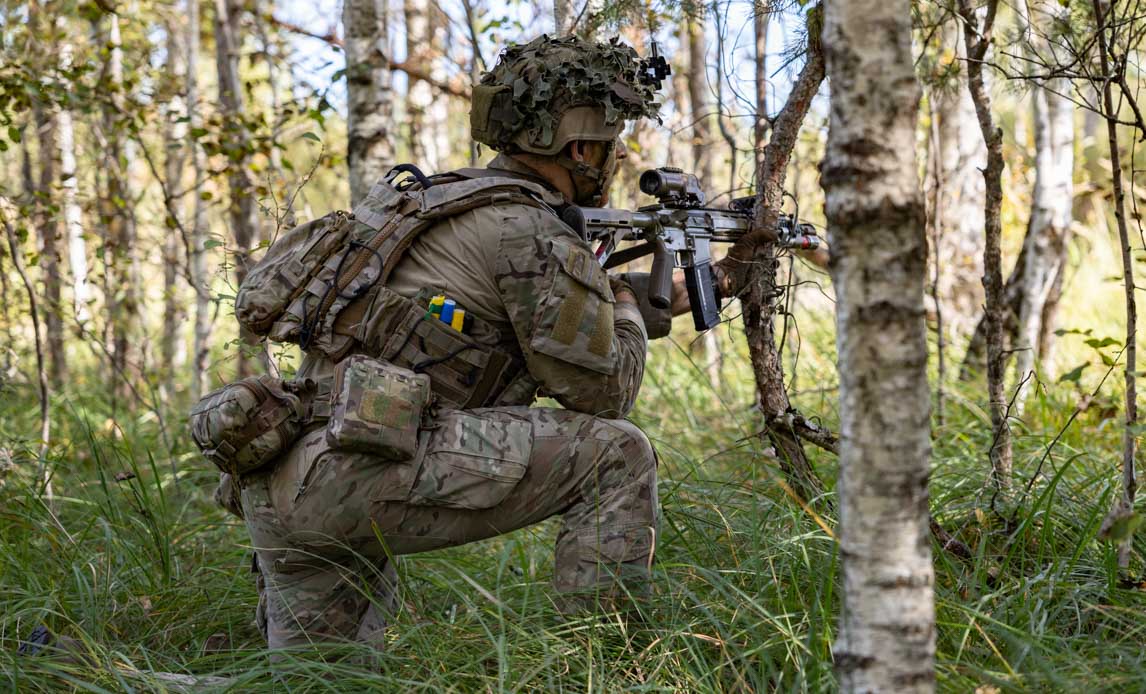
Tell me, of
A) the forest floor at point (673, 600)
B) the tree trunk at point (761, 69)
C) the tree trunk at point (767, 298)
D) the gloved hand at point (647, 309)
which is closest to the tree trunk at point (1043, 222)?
the forest floor at point (673, 600)

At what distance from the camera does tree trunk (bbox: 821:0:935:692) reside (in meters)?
1.54

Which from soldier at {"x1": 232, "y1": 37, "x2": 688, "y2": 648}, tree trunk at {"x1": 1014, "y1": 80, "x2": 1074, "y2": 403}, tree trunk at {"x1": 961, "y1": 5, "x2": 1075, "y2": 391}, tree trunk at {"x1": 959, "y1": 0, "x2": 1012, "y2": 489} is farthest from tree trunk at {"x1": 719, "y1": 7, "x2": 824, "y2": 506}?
tree trunk at {"x1": 1014, "y1": 80, "x2": 1074, "y2": 403}

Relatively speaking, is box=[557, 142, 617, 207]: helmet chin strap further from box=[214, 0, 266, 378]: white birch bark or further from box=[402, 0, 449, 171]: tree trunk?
box=[402, 0, 449, 171]: tree trunk

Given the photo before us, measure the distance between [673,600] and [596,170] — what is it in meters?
1.29

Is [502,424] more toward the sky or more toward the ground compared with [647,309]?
more toward the ground

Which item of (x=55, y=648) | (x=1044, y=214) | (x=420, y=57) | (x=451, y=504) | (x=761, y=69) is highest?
(x=420, y=57)

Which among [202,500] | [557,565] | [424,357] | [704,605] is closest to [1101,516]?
[704,605]

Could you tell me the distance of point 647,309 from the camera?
3219 millimetres

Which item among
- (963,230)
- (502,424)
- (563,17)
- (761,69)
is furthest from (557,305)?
(963,230)

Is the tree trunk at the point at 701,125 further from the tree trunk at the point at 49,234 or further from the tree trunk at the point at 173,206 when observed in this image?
the tree trunk at the point at 49,234

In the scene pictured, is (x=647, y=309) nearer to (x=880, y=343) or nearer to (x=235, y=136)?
(x=880, y=343)

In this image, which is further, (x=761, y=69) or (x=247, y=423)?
(x=761, y=69)

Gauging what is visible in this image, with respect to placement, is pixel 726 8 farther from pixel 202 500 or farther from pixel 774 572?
pixel 202 500

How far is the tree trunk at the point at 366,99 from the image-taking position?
4.93 m
